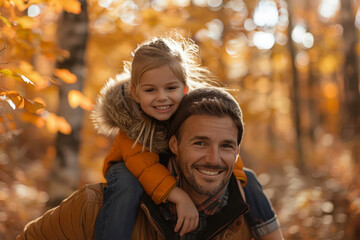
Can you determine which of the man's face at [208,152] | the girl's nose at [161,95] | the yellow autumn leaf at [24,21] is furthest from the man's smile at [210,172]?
the yellow autumn leaf at [24,21]

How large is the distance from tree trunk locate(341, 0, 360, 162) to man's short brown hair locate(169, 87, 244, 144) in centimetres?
809

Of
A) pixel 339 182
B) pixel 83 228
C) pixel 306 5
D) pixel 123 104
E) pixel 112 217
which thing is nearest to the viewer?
pixel 112 217

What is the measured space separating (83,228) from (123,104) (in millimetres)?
930

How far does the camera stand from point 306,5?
21.7 metres

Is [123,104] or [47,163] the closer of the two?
[123,104]

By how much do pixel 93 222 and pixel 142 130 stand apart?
72cm

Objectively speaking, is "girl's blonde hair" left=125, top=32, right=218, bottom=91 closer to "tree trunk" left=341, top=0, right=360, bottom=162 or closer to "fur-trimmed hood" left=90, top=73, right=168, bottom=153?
"fur-trimmed hood" left=90, top=73, right=168, bottom=153

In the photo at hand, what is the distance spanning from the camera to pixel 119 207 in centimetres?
243

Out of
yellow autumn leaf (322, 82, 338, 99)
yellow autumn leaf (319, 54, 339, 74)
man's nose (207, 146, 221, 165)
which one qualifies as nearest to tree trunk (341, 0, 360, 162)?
man's nose (207, 146, 221, 165)

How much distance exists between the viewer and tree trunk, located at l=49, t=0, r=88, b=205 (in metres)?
5.18

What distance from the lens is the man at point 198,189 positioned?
2.43 metres

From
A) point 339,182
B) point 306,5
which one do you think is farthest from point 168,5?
point 306,5

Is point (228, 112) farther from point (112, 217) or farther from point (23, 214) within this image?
point (23, 214)

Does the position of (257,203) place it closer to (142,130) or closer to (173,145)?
(173,145)
